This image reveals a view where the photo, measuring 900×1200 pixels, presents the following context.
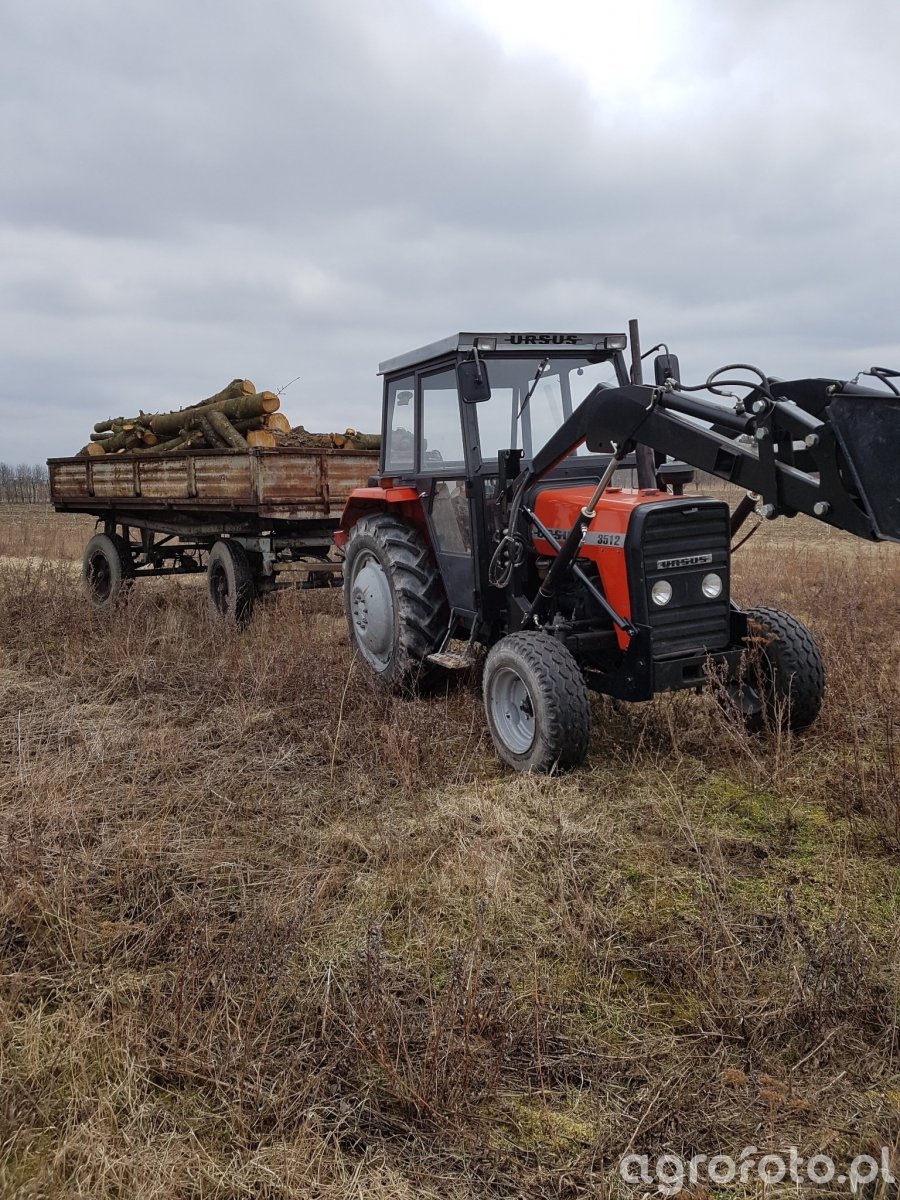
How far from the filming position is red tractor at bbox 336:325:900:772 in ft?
12.0

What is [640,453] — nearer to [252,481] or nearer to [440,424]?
[440,424]

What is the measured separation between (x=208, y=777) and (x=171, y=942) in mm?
1586

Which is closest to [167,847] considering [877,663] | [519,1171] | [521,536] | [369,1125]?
[369,1125]

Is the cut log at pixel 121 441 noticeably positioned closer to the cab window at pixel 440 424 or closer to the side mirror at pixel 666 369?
the cab window at pixel 440 424

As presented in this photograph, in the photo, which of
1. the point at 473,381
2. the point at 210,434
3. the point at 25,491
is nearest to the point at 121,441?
the point at 210,434

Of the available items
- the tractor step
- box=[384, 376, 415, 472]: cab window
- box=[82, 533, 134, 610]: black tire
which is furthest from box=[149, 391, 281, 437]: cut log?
the tractor step

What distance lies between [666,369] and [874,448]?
133 cm

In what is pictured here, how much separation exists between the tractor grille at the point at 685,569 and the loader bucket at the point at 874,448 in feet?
4.22

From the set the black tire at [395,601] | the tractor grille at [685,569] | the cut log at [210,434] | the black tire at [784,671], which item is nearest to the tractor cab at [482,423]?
the black tire at [395,601]

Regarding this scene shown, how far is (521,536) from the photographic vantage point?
5082 millimetres

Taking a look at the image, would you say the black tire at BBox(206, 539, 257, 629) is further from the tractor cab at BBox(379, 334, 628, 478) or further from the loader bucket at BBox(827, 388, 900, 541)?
the loader bucket at BBox(827, 388, 900, 541)

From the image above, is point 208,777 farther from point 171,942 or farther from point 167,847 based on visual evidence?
point 171,942

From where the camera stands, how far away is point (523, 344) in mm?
5289

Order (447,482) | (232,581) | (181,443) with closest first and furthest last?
(447,482) → (232,581) → (181,443)
